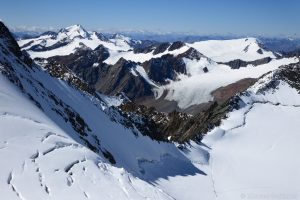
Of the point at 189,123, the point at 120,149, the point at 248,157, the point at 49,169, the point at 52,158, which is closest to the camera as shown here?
the point at 49,169

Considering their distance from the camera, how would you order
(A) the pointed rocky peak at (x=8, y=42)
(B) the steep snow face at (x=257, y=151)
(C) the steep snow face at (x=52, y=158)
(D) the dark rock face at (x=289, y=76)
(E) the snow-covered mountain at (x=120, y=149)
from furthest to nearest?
Result: 1. (D) the dark rock face at (x=289, y=76)
2. (A) the pointed rocky peak at (x=8, y=42)
3. (B) the steep snow face at (x=257, y=151)
4. (E) the snow-covered mountain at (x=120, y=149)
5. (C) the steep snow face at (x=52, y=158)

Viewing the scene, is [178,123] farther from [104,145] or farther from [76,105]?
[104,145]

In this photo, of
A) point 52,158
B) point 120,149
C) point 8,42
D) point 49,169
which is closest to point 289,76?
point 8,42

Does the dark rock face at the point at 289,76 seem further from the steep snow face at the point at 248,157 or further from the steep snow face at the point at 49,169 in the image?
the steep snow face at the point at 49,169

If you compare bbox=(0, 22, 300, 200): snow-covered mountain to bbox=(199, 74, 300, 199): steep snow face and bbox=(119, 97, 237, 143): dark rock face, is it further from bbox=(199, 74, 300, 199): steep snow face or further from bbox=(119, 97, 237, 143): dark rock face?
bbox=(119, 97, 237, 143): dark rock face

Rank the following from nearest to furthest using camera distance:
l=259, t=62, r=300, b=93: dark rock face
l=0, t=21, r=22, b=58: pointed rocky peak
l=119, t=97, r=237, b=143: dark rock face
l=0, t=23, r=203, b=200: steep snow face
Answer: l=0, t=23, r=203, b=200: steep snow face < l=0, t=21, r=22, b=58: pointed rocky peak < l=119, t=97, r=237, b=143: dark rock face < l=259, t=62, r=300, b=93: dark rock face

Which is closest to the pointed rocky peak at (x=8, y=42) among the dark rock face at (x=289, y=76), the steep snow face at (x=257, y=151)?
the steep snow face at (x=257, y=151)

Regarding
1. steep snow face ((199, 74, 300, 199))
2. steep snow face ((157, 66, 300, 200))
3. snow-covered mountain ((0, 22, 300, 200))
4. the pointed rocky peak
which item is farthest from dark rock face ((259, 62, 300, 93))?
the pointed rocky peak

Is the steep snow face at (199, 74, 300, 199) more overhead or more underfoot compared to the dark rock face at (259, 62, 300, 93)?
more overhead

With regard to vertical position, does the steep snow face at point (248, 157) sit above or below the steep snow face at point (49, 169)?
below

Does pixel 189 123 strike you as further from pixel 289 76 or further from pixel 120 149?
pixel 289 76

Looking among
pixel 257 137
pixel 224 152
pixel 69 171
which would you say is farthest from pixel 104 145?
pixel 257 137
